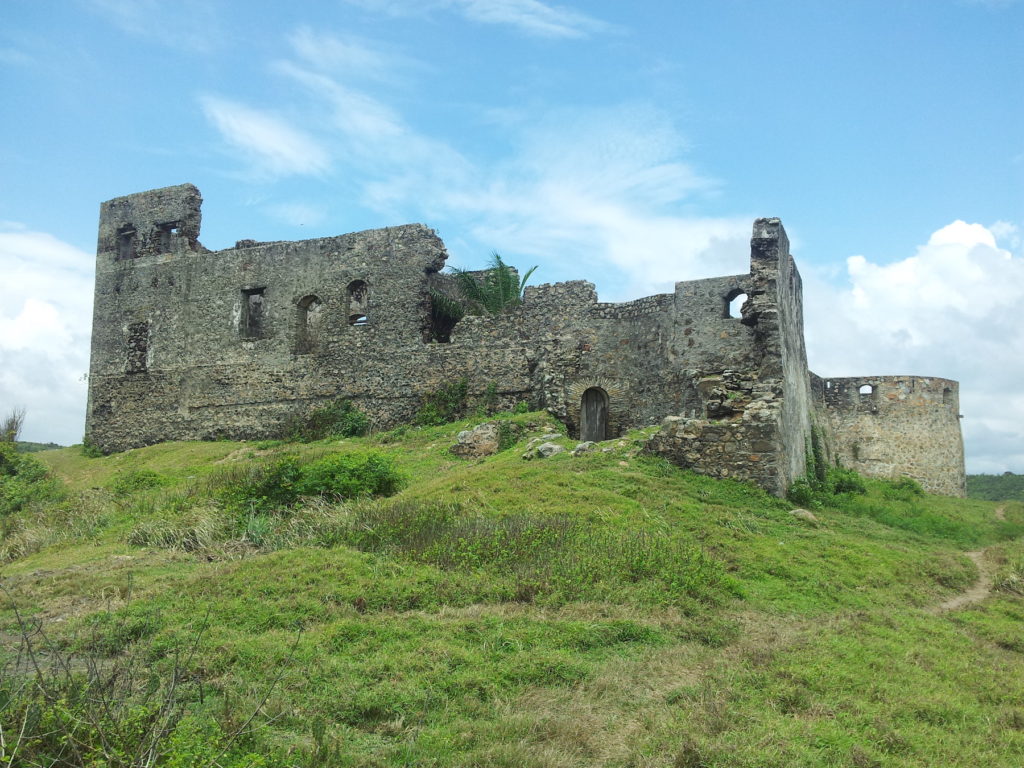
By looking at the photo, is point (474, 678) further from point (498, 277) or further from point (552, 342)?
point (498, 277)

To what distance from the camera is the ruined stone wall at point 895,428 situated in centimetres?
2305

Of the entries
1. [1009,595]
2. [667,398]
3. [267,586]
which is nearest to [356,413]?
[667,398]

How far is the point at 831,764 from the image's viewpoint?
4.42m

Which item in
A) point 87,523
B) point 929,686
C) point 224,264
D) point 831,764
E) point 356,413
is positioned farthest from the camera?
point 224,264

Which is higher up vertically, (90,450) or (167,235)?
(167,235)

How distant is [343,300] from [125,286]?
8000 mm

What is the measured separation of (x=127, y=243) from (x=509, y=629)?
2298cm

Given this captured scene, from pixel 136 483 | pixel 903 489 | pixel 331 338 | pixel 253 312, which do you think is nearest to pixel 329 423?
pixel 331 338

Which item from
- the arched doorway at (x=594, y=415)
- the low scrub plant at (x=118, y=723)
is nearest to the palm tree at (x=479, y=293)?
the arched doorway at (x=594, y=415)

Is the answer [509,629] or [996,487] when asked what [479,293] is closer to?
[509,629]

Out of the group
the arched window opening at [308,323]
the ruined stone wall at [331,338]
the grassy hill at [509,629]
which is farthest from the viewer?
the arched window opening at [308,323]

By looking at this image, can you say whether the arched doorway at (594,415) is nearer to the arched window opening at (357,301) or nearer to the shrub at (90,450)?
the arched window opening at (357,301)

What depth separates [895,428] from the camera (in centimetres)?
2316

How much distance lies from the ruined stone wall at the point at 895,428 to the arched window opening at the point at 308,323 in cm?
1461
